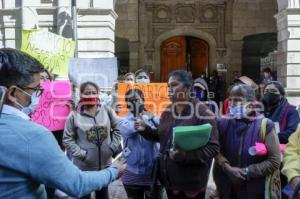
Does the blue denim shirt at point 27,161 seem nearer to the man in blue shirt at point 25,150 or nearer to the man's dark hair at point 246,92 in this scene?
the man in blue shirt at point 25,150

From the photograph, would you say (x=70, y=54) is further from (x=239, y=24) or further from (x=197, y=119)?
(x=239, y=24)

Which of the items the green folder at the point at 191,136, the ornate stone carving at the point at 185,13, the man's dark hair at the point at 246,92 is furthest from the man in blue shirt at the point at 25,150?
the ornate stone carving at the point at 185,13

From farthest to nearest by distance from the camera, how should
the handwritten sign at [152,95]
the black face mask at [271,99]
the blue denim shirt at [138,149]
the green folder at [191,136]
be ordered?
the handwritten sign at [152,95]
the black face mask at [271,99]
the blue denim shirt at [138,149]
the green folder at [191,136]

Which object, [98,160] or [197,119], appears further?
[98,160]

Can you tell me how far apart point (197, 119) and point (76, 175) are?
2073mm

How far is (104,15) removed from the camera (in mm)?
12484

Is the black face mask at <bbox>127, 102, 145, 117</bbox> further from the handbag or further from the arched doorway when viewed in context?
the arched doorway

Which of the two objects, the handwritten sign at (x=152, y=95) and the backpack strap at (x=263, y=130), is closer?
the backpack strap at (x=263, y=130)

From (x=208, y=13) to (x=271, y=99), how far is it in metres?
13.9

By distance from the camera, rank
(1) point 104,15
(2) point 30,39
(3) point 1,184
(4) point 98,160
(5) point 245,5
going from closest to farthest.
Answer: (3) point 1,184
(4) point 98,160
(2) point 30,39
(1) point 104,15
(5) point 245,5

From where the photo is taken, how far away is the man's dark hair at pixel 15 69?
2.27 meters

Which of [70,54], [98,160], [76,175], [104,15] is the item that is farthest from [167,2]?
[76,175]

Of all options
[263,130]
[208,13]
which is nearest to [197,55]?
[208,13]

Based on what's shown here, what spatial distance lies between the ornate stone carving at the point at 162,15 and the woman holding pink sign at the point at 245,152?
48.5 ft
